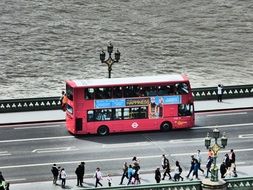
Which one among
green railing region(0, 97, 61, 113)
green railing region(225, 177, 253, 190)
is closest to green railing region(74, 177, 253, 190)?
green railing region(225, 177, 253, 190)

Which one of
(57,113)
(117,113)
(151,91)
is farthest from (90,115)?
(57,113)

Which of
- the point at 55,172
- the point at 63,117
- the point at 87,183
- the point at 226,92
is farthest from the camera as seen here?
the point at 226,92

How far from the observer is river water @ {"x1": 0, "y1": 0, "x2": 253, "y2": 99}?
95250mm

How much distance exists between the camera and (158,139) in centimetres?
5919

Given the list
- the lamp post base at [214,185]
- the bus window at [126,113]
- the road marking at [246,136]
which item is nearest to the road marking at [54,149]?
the bus window at [126,113]

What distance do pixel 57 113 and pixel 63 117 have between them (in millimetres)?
1628

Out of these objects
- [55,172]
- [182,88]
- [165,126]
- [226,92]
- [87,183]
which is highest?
[226,92]

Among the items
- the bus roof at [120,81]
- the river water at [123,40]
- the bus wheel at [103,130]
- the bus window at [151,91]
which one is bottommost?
the bus wheel at [103,130]

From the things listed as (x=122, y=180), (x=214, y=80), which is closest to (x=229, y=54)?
(x=214, y=80)

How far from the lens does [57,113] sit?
66062mm

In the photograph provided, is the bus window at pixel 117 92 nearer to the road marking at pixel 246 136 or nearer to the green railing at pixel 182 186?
the road marking at pixel 246 136

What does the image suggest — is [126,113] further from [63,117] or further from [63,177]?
[63,177]

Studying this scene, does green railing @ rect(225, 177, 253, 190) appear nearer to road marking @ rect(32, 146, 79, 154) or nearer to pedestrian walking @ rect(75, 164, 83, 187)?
pedestrian walking @ rect(75, 164, 83, 187)

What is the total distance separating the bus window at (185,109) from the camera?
6073cm
